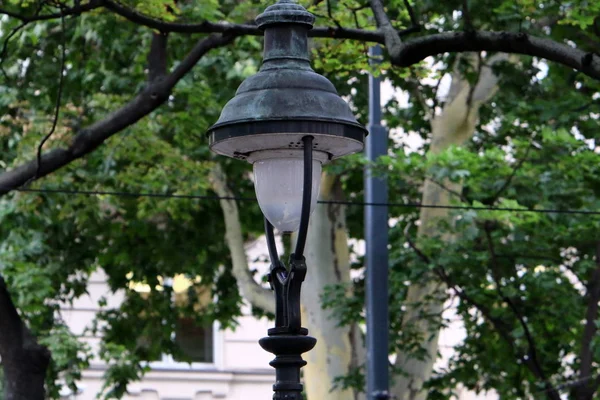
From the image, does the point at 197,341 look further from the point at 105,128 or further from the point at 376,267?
the point at 105,128

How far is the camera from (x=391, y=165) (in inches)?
551

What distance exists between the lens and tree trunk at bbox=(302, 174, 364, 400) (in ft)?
54.2

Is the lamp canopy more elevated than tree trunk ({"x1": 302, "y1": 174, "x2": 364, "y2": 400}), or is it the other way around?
tree trunk ({"x1": 302, "y1": 174, "x2": 364, "y2": 400})

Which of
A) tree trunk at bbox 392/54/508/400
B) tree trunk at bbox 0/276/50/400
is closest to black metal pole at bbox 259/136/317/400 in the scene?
tree trunk at bbox 0/276/50/400

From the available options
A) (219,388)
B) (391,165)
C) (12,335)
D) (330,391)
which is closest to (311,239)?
(330,391)

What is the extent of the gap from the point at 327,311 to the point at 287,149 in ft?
35.3

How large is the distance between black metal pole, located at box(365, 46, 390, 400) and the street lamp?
21.3ft

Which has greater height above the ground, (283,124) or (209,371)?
(209,371)

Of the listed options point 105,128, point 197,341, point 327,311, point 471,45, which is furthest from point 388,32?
point 197,341

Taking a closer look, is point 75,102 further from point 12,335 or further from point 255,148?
point 255,148

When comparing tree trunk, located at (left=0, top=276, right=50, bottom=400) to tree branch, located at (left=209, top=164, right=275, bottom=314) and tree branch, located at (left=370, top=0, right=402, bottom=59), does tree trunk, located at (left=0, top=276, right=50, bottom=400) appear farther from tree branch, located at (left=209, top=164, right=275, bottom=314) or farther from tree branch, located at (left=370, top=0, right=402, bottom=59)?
tree branch, located at (left=209, top=164, right=275, bottom=314)

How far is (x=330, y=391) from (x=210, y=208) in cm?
353

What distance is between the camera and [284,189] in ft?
19.5

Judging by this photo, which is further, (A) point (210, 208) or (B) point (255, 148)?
(A) point (210, 208)
